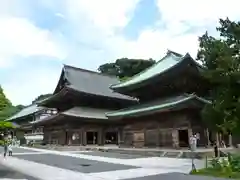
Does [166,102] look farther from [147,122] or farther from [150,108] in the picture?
[147,122]

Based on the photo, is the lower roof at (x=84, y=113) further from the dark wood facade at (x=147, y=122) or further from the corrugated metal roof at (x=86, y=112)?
the dark wood facade at (x=147, y=122)

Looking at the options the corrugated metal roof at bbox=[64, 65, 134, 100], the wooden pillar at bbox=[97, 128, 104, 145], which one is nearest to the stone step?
the wooden pillar at bbox=[97, 128, 104, 145]

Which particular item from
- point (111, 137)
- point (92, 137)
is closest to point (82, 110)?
point (92, 137)

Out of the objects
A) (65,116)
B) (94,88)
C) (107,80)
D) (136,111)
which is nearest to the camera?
(136,111)

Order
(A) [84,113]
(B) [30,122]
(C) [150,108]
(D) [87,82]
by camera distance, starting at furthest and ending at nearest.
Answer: (B) [30,122], (D) [87,82], (A) [84,113], (C) [150,108]

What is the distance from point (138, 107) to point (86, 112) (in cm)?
1213

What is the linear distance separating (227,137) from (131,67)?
69.8 meters

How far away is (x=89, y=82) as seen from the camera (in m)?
52.0

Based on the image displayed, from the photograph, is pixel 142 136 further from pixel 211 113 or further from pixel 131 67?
pixel 131 67

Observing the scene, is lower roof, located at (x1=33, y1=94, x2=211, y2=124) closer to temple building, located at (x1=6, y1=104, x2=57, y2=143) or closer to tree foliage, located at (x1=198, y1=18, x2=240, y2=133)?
tree foliage, located at (x1=198, y1=18, x2=240, y2=133)

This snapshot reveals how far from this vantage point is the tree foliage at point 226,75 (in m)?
15.9

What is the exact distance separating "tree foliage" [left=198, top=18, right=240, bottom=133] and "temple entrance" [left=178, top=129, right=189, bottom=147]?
1219 centimetres

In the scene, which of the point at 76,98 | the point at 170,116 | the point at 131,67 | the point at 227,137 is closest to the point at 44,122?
the point at 76,98

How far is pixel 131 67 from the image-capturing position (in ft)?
323
